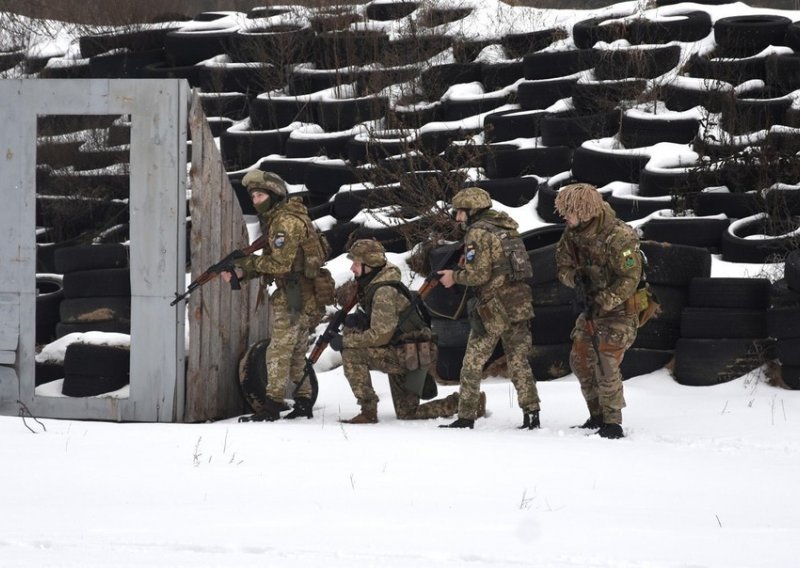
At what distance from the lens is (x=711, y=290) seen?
8.62 metres

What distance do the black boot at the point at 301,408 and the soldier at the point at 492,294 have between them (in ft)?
3.71

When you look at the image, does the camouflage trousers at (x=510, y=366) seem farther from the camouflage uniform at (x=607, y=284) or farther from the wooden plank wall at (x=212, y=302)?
the wooden plank wall at (x=212, y=302)

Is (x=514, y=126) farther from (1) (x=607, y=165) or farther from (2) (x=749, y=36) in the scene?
(2) (x=749, y=36)

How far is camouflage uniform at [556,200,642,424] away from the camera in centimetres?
684

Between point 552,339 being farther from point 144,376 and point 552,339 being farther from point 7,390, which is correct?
point 7,390

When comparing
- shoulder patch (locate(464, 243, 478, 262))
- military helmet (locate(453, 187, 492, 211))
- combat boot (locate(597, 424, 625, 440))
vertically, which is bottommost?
combat boot (locate(597, 424, 625, 440))

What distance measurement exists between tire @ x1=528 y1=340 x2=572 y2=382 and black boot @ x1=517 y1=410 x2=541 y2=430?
1758 millimetres

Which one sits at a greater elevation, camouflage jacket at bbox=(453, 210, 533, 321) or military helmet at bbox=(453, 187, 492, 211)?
military helmet at bbox=(453, 187, 492, 211)

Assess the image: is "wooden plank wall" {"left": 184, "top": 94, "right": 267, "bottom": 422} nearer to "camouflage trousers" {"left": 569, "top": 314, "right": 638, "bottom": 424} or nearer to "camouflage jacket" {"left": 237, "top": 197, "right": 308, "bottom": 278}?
"camouflage jacket" {"left": 237, "top": 197, "right": 308, "bottom": 278}

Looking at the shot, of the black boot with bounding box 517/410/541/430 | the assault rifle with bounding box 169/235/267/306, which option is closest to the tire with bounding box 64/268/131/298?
the assault rifle with bounding box 169/235/267/306

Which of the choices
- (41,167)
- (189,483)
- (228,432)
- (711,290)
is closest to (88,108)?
(228,432)

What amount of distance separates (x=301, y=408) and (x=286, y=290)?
0.83 m

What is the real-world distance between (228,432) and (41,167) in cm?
907

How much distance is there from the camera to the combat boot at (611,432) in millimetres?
6906
